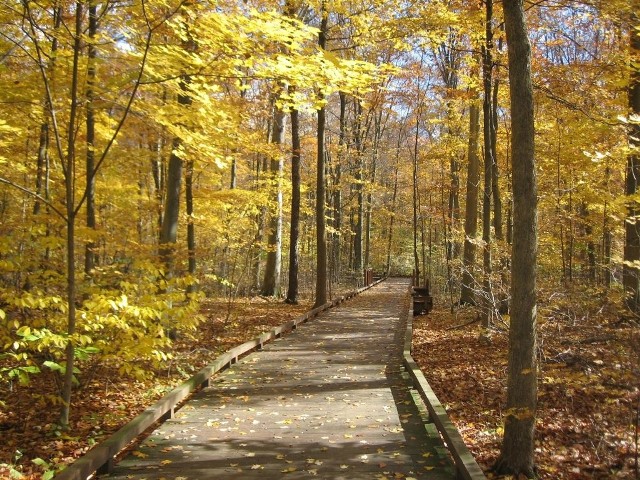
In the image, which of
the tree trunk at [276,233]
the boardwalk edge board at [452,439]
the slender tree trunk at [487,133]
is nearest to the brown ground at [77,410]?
the boardwalk edge board at [452,439]

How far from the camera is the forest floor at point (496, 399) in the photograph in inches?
202

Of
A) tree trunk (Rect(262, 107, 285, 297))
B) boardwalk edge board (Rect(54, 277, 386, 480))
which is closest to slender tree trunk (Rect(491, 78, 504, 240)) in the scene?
boardwalk edge board (Rect(54, 277, 386, 480))

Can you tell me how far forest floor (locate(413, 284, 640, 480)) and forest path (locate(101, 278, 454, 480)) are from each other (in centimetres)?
82

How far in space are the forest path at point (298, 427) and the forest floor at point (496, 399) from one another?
2.35 ft

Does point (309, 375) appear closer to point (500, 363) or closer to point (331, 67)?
point (500, 363)

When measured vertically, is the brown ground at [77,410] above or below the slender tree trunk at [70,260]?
below

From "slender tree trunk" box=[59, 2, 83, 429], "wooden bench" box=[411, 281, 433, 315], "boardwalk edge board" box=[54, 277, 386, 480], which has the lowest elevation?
"wooden bench" box=[411, 281, 433, 315]

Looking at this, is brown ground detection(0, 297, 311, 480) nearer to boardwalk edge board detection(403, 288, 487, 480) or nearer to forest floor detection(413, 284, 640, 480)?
boardwalk edge board detection(403, 288, 487, 480)

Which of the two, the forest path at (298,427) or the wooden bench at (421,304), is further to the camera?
the wooden bench at (421,304)

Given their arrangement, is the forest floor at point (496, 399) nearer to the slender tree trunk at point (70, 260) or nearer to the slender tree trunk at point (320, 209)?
the slender tree trunk at point (70, 260)

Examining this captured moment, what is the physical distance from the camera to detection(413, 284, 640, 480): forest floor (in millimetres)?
5125

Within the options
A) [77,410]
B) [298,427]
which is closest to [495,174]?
[298,427]

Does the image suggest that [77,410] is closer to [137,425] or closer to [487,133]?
[137,425]

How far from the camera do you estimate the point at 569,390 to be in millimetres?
7266
